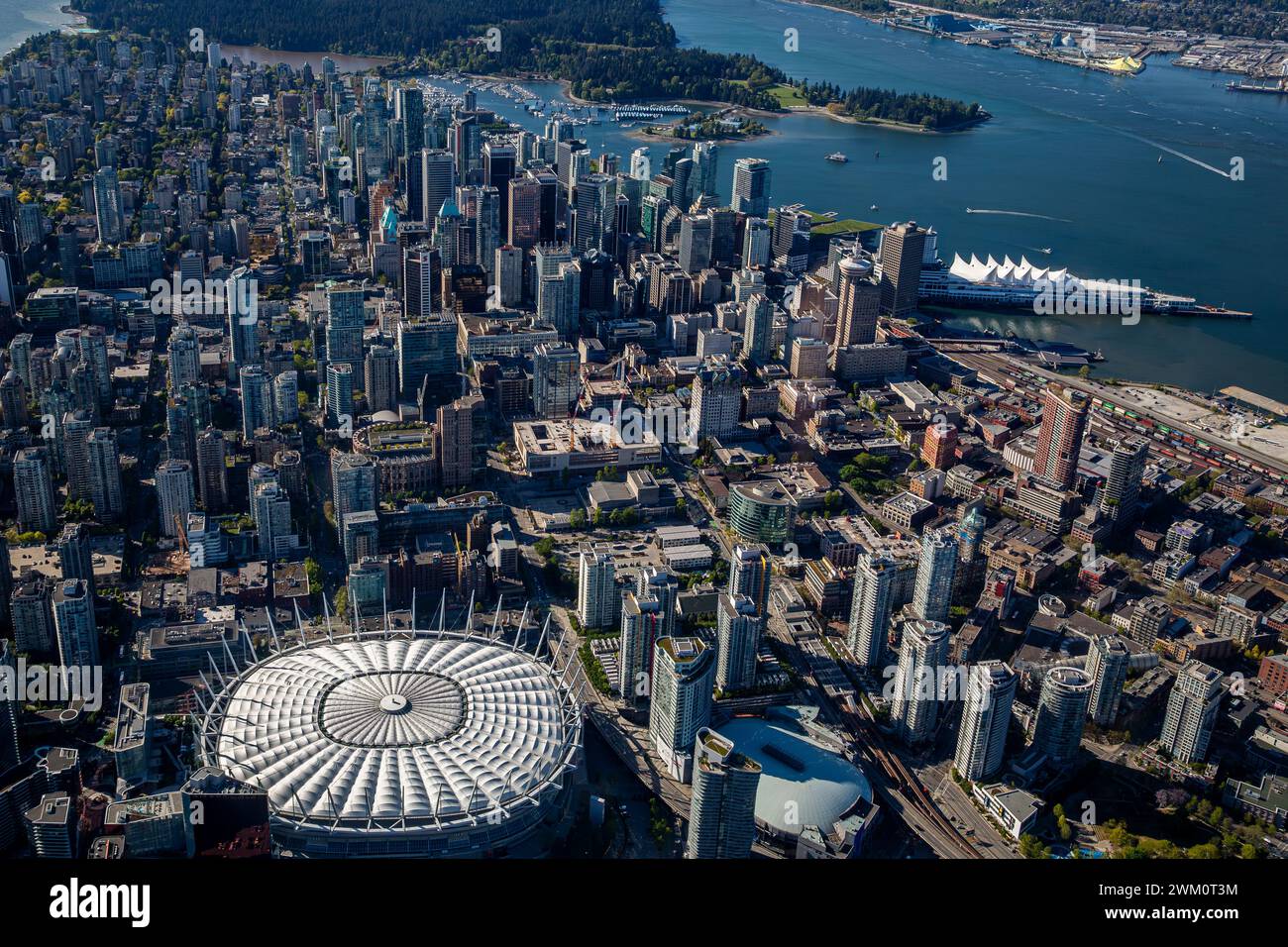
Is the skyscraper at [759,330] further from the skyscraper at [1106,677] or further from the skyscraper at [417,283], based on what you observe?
the skyscraper at [1106,677]

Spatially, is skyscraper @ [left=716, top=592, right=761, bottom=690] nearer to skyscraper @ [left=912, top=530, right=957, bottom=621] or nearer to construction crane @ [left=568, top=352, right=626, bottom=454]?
skyscraper @ [left=912, top=530, right=957, bottom=621]

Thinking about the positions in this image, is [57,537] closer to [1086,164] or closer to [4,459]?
[4,459]

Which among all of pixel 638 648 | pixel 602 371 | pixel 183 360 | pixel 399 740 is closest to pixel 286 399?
pixel 183 360

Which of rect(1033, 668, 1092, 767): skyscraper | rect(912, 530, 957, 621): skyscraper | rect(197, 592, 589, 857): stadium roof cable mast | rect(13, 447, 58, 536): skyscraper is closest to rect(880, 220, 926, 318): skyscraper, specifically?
rect(912, 530, 957, 621): skyscraper

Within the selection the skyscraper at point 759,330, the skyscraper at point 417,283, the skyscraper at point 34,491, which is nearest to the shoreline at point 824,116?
the skyscraper at point 759,330

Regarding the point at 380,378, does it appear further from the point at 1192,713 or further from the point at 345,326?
the point at 1192,713
